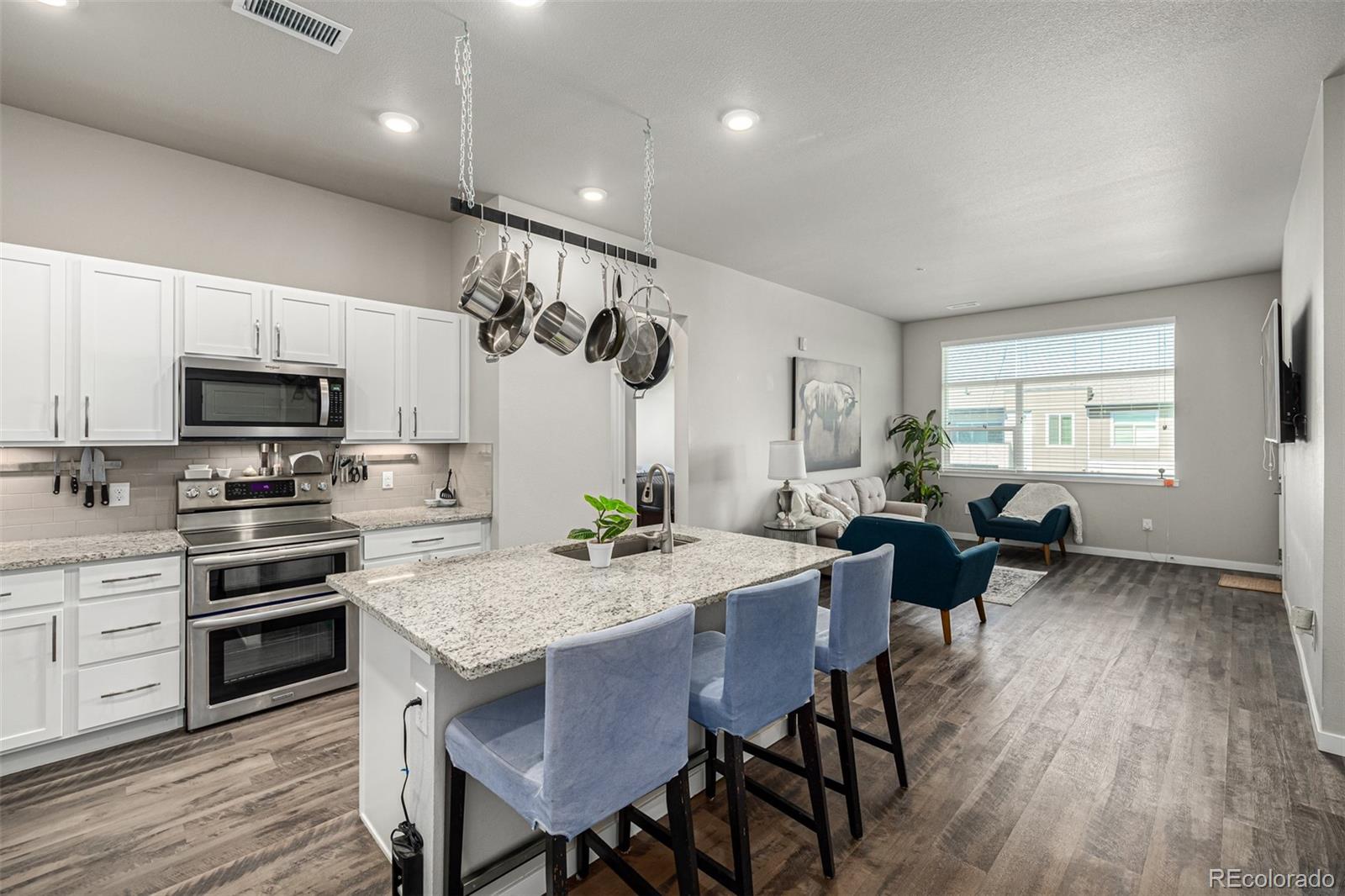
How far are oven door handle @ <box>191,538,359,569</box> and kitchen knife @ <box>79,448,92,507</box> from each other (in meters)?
0.69

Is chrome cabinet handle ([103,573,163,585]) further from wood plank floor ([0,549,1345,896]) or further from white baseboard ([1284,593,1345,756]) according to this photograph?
white baseboard ([1284,593,1345,756])

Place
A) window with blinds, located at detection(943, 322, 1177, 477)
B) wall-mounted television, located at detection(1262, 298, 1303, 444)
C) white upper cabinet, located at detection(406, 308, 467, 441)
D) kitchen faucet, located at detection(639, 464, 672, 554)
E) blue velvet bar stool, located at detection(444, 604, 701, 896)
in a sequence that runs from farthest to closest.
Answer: window with blinds, located at detection(943, 322, 1177, 477) → white upper cabinet, located at detection(406, 308, 467, 441) → wall-mounted television, located at detection(1262, 298, 1303, 444) → kitchen faucet, located at detection(639, 464, 672, 554) → blue velvet bar stool, located at detection(444, 604, 701, 896)

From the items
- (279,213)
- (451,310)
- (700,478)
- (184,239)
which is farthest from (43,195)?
(700,478)

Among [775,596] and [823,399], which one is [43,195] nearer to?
[775,596]

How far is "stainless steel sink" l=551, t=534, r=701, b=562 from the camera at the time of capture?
2.67 m

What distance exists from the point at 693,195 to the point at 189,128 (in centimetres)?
260

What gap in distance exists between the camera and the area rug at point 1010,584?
5.08 metres

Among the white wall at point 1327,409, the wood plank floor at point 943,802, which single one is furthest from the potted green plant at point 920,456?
the white wall at point 1327,409

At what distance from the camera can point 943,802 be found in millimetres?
2326

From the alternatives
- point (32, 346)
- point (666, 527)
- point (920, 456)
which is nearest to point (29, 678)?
point (32, 346)

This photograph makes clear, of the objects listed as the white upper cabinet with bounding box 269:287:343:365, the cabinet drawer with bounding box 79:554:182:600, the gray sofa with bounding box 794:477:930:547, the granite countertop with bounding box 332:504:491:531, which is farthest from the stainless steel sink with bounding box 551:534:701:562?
the gray sofa with bounding box 794:477:930:547

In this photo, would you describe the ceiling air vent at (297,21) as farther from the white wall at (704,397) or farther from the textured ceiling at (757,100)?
the white wall at (704,397)

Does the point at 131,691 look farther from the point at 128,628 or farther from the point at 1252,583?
the point at 1252,583

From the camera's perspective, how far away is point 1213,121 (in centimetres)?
290
